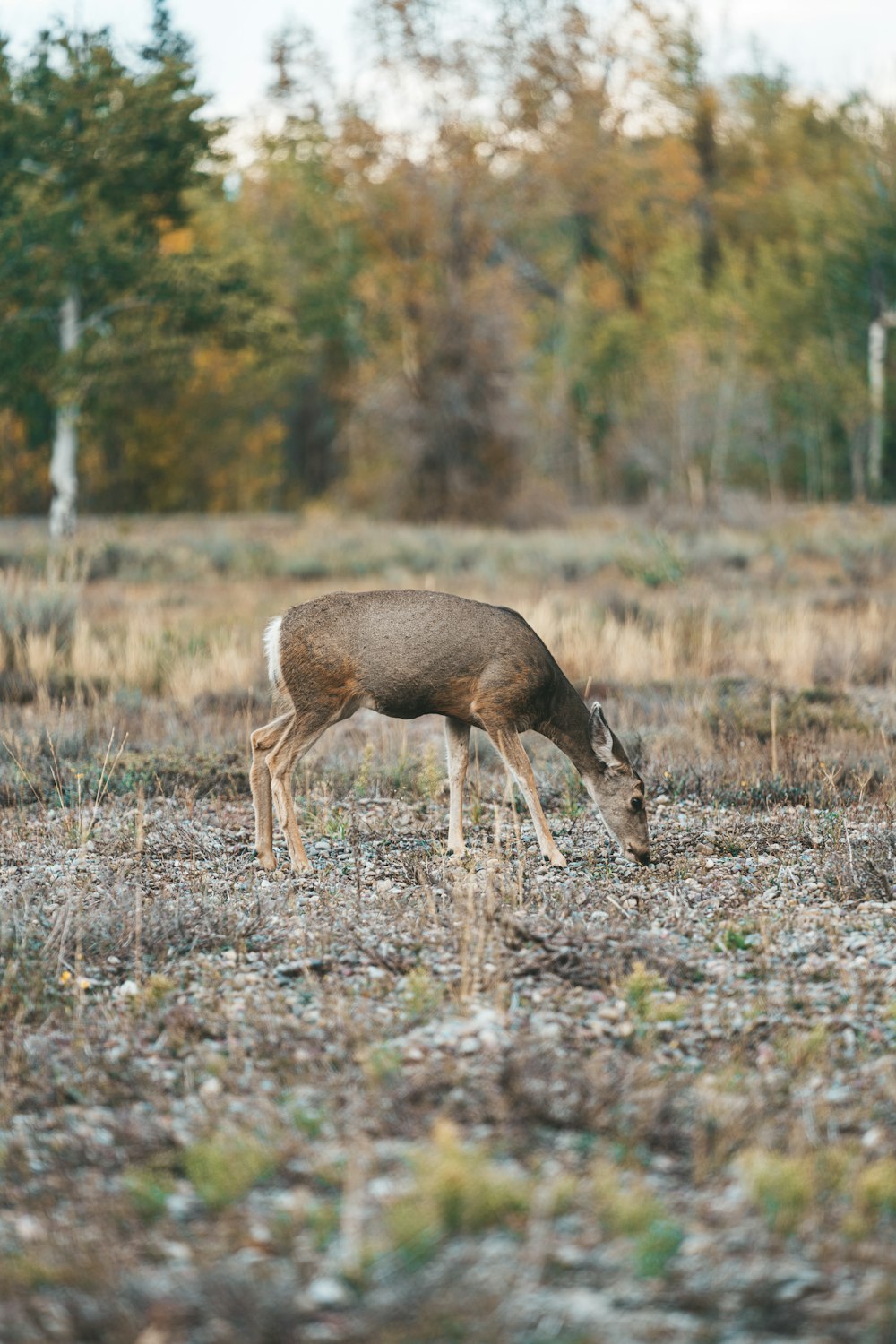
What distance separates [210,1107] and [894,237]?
124 ft

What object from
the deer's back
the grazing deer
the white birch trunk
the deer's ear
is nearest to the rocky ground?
the grazing deer

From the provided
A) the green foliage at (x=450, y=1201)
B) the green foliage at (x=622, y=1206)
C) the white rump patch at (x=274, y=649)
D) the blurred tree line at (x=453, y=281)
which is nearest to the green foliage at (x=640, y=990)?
the green foliage at (x=622, y=1206)

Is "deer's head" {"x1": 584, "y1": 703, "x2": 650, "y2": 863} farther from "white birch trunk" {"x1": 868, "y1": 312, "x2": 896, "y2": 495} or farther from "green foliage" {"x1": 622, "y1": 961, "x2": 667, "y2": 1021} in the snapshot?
"white birch trunk" {"x1": 868, "y1": 312, "x2": 896, "y2": 495}

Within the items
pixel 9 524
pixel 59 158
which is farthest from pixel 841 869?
pixel 9 524

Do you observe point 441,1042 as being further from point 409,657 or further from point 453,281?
point 453,281

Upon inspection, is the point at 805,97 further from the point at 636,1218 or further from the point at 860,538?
the point at 636,1218

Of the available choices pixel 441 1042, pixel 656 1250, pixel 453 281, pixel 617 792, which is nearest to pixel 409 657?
pixel 617 792

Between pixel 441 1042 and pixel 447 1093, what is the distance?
0.42 m

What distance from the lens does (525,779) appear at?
7.32 m

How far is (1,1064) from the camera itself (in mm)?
4730

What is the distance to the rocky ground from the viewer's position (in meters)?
3.21

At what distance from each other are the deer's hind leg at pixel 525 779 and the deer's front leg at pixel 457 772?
29 cm

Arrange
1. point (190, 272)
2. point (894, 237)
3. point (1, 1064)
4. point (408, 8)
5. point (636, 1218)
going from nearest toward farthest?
point (636, 1218), point (1, 1064), point (190, 272), point (408, 8), point (894, 237)

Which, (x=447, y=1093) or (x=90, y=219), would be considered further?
(x=90, y=219)
